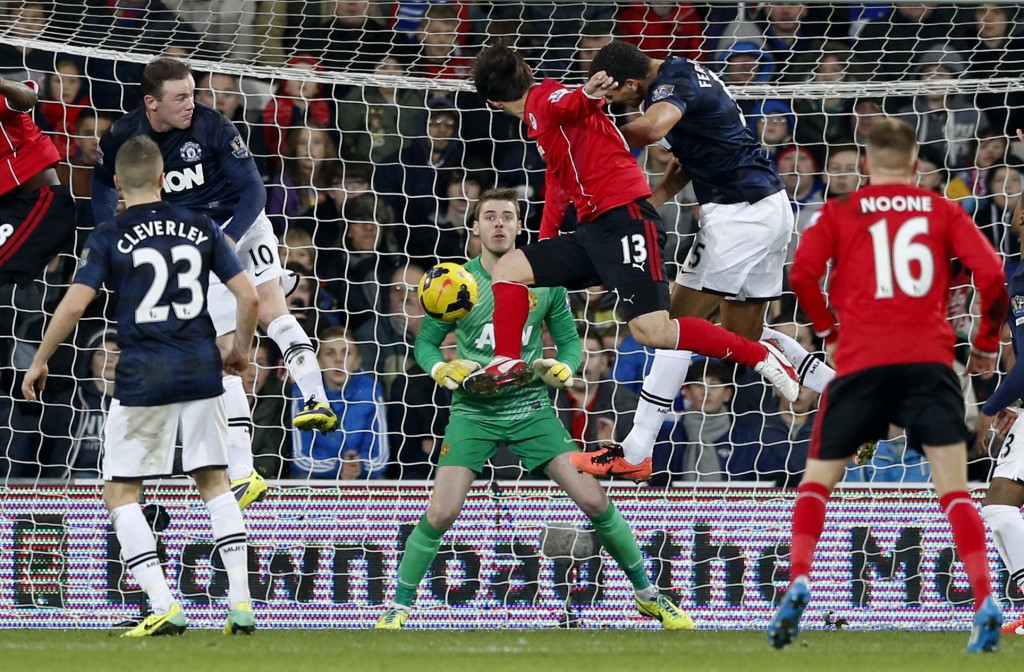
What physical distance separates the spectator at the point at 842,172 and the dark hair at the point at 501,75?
3310 mm

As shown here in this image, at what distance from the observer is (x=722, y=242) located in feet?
23.4

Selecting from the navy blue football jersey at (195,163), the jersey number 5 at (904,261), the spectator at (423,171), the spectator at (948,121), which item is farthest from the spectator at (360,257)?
the jersey number 5 at (904,261)

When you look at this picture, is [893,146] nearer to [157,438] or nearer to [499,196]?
[499,196]

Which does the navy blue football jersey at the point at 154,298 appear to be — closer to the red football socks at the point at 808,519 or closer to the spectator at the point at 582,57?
the red football socks at the point at 808,519

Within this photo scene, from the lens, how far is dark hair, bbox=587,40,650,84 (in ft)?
22.0

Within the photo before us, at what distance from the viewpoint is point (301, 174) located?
32.1 feet

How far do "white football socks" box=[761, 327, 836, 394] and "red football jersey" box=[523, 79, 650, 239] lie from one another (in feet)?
4.20

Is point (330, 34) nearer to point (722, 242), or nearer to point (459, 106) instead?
point (459, 106)

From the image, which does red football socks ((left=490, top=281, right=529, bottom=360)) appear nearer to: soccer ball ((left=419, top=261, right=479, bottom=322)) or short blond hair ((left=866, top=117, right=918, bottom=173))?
soccer ball ((left=419, top=261, right=479, bottom=322))

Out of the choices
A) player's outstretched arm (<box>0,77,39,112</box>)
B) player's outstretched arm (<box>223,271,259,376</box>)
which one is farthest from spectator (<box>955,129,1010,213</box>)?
player's outstretched arm (<box>0,77,39,112</box>)

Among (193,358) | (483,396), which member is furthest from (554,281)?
(193,358)

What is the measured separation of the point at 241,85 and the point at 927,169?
4.35 meters

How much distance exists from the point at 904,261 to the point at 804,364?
8.20 ft

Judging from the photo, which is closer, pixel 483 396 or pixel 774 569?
pixel 483 396
